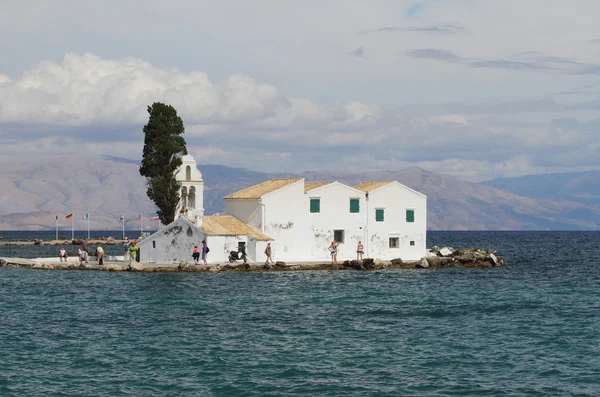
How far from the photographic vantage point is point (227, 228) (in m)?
61.4

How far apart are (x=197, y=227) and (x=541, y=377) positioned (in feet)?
119

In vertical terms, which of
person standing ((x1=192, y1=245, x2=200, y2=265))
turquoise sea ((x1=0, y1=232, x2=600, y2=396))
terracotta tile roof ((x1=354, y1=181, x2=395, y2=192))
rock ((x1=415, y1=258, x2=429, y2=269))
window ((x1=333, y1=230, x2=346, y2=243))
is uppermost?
terracotta tile roof ((x1=354, y1=181, x2=395, y2=192))

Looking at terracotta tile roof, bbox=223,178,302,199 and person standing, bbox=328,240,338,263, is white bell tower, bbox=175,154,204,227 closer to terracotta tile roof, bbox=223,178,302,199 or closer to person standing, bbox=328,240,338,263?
terracotta tile roof, bbox=223,178,302,199

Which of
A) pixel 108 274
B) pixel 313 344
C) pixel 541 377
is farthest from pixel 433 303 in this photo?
pixel 108 274

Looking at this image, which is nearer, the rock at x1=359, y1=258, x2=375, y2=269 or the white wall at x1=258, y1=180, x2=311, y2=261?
the rock at x1=359, y1=258, x2=375, y2=269

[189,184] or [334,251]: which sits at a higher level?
[189,184]

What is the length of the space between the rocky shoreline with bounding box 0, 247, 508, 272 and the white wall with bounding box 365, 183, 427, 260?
2.16 m

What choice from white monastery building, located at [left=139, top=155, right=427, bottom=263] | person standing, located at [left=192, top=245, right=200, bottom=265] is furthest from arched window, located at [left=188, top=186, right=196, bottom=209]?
person standing, located at [left=192, top=245, right=200, bottom=265]

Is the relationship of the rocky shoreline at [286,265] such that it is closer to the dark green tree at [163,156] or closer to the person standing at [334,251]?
the person standing at [334,251]

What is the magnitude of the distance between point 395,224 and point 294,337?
35.5 meters

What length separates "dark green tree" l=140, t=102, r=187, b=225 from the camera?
66312 mm

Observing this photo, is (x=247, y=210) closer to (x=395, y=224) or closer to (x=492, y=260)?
(x=395, y=224)

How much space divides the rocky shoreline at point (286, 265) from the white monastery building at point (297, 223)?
1.98 metres

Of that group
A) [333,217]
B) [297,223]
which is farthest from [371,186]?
[297,223]
